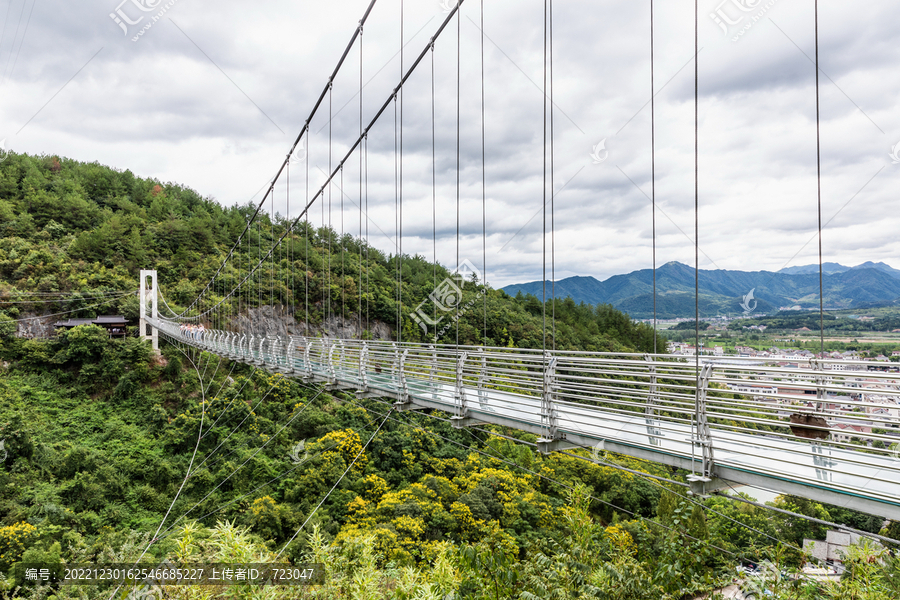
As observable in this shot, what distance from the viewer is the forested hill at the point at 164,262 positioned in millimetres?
27781

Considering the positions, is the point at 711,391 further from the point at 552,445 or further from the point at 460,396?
the point at 460,396

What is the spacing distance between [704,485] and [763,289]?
101 feet

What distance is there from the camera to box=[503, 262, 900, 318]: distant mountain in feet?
42.3

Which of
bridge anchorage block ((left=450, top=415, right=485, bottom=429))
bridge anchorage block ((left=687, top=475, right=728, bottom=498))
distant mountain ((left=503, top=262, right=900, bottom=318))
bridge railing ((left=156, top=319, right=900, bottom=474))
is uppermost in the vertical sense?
distant mountain ((left=503, top=262, right=900, bottom=318))

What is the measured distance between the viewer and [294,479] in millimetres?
18281

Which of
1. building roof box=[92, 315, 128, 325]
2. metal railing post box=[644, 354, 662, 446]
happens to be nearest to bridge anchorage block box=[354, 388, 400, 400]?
metal railing post box=[644, 354, 662, 446]

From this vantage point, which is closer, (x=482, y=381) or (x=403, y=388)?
(x=482, y=381)

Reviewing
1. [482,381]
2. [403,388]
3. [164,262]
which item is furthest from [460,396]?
[164,262]

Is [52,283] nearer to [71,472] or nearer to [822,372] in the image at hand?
[71,472]

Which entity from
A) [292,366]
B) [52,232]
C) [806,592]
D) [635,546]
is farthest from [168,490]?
[52,232]

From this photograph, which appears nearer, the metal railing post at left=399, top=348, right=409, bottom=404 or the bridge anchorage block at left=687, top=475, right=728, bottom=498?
the bridge anchorage block at left=687, top=475, right=728, bottom=498

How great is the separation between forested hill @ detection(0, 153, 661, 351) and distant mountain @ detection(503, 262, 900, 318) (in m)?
5.93

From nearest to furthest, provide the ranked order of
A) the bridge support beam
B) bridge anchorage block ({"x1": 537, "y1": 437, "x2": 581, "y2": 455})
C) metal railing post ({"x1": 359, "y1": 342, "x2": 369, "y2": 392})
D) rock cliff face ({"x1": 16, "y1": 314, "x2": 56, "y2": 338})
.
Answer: bridge anchorage block ({"x1": 537, "y1": 437, "x2": 581, "y2": 455}), metal railing post ({"x1": 359, "y1": 342, "x2": 369, "y2": 392}), rock cliff face ({"x1": 16, "y1": 314, "x2": 56, "y2": 338}), the bridge support beam

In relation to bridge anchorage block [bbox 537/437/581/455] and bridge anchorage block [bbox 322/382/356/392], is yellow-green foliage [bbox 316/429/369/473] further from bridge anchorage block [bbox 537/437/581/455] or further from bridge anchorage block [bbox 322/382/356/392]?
bridge anchorage block [bbox 537/437/581/455]
